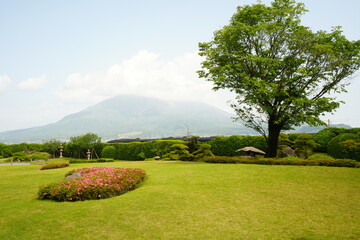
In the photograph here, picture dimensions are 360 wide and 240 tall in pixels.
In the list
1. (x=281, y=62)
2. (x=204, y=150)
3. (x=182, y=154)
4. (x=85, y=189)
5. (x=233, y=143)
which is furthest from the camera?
(x=233, y=143)

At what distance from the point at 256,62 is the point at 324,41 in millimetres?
5730

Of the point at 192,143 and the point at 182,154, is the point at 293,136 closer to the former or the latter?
the point at 192,143

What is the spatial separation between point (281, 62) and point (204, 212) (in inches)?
592

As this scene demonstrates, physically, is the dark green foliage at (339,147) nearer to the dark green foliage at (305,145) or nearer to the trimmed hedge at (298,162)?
the dark green foliage at (305,145)

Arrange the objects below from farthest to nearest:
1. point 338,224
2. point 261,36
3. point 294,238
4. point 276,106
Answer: point 261,36
point 276,106
point 338,224
point 294,238

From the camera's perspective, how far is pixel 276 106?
1759cm

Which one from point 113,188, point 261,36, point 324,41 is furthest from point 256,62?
point 113,188

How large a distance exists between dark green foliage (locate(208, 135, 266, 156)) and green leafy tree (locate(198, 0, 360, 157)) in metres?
3.22

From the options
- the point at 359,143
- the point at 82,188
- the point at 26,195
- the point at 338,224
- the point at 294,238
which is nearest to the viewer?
the point at 294,238

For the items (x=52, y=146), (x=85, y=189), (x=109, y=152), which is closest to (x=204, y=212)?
(x=85, y=189)

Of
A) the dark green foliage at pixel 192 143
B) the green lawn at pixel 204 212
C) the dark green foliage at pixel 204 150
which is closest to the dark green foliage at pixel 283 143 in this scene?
the dark green foliage at pixel 204 150

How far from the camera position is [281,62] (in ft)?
59.6

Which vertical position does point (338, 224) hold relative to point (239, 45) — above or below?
below

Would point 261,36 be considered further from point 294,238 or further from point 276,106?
point 294,238
